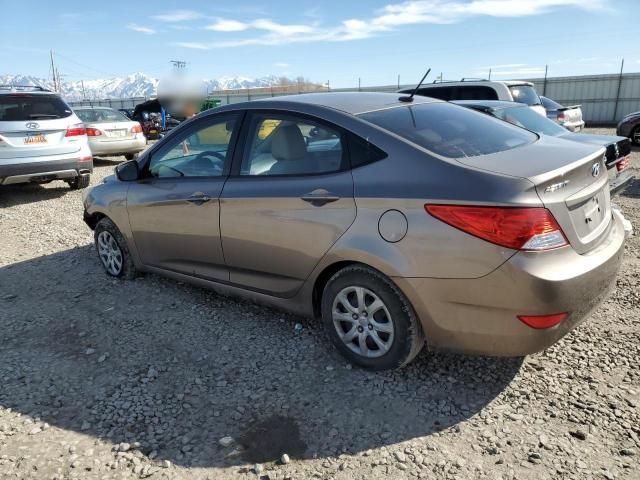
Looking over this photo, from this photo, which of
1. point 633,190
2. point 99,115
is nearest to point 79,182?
point 99,115

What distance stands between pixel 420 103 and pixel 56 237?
5.11 metres

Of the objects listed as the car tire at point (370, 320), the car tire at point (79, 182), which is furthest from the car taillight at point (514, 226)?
the car tire at point (79, 182)

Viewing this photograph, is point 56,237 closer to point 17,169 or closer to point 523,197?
point 17,169

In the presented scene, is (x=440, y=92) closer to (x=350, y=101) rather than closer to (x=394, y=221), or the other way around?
(x=350, y=101)

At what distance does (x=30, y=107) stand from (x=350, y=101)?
271 inches

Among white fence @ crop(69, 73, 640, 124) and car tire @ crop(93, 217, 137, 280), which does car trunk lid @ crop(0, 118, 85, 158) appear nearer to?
car tire @ crop(93, 217, 137, 280)

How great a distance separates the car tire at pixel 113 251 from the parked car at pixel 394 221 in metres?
0.87

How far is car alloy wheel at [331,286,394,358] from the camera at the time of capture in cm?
292

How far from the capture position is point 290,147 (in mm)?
3301

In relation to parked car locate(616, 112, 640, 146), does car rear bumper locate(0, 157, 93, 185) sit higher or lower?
lower

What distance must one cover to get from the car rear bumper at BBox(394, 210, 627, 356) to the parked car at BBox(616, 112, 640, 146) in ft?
40.7

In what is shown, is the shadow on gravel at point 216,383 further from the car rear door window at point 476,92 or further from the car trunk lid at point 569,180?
the car rear door window at point 476,92

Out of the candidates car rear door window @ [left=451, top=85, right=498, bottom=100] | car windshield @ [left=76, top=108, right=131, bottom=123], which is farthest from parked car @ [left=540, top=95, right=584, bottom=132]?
A: car windshield @ [left=76, top=108, right=131, bottom=123]

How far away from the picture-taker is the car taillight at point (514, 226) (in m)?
2.38
